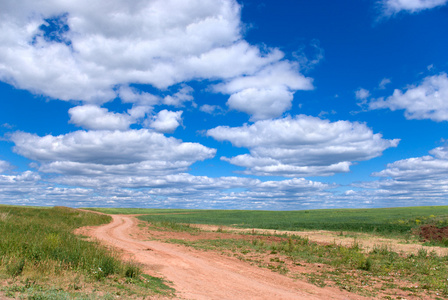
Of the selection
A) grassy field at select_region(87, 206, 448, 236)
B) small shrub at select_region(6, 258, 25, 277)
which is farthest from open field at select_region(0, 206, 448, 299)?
grassy field at select_region(87, 206, 448, 236)

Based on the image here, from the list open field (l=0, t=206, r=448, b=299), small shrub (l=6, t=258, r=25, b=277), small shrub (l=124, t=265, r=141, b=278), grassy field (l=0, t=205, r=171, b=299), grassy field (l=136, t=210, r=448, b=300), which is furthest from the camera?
grassy field (l=136, t=210, r=448, b=300)

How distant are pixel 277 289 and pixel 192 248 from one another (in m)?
10.3

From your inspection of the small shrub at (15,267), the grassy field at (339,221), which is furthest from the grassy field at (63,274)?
the grassy field at (339,221)

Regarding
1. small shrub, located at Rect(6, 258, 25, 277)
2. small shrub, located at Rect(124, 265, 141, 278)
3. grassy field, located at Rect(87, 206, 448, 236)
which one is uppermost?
small shrub, located at Rect(6, 258, 25, 277)

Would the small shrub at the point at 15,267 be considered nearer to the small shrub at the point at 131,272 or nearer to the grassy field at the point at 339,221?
the small shrub at the point at 131,272

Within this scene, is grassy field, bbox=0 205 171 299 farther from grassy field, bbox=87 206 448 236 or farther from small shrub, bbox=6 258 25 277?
grassy field, bbox=87 206 448 236

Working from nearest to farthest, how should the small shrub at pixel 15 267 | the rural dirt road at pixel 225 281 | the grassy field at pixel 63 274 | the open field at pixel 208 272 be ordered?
1. the grassy field at pixel 63 274
2. the small shrub at pixel 15 267
3. the open field at pixel 208 272
4. the rural dirt road at pixel 225 281

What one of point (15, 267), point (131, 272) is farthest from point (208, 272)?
point (15, 267)

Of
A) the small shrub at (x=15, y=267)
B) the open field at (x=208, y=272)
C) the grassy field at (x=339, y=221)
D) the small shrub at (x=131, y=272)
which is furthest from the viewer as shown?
the grassy field at (x=339, y=221)

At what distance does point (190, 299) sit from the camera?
9.16m

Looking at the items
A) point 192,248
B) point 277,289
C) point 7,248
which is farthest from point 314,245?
point 7,248

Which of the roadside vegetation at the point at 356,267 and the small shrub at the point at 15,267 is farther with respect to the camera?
the roadside vegetation at the point at 356,267

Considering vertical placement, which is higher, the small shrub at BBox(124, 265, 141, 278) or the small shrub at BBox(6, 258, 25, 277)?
the small shrub at BBox(6, 258, 25, 277)

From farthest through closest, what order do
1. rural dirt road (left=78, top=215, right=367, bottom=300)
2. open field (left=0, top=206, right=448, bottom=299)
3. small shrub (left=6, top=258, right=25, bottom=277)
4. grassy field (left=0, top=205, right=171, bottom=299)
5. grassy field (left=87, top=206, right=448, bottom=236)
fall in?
1. grassy field (left=87, top=206, right=448, bottom=236)
2. rural dirt road (left=78, top=215, right=367, bottom=300)
3. open field (left=0, top=206, right=448, bottom=299)
4. small shrub (left=6, top=258, right=25, bottom=277)
5. grassy field (left=0, top=205, right=171, bottom=299)
